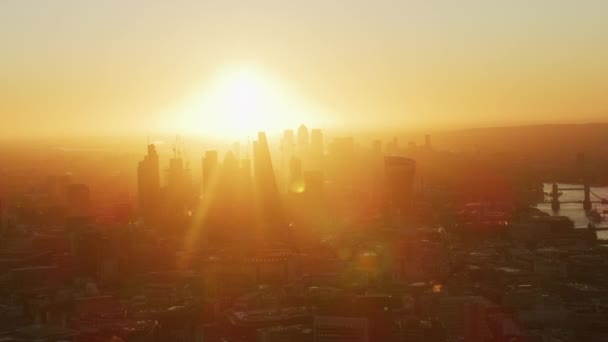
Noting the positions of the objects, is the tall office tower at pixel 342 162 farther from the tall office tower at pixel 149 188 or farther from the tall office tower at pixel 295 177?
the tall office tower at pixel 149 188

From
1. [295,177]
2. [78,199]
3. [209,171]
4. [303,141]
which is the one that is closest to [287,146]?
[303,141]

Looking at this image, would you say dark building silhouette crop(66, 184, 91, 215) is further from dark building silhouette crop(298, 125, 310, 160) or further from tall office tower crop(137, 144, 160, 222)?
dark building silhouette crop(298, 125, 310, 160)

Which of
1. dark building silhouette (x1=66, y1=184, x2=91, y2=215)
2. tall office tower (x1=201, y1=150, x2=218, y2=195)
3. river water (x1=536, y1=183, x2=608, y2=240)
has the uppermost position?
tall office tower (x1=201, y1=150, x2=218, y2=195)

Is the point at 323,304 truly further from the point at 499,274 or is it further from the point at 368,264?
the point at 499,274

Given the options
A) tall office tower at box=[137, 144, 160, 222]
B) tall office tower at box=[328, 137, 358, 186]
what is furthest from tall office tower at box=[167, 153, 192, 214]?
tall office tower at box=[328, 137, 358, 186]

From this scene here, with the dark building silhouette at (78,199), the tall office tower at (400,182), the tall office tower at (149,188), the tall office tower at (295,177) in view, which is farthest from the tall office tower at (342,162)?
the dark building silhouette at (78,199)
